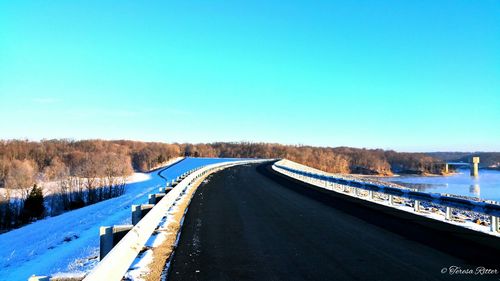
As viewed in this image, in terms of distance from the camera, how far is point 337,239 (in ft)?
27.8

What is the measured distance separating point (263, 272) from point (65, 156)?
141974mm

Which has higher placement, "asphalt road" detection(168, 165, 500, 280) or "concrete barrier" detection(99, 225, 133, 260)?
"concrete barrier" detection(99, 225, 133, 260)

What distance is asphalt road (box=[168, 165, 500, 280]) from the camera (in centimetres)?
591

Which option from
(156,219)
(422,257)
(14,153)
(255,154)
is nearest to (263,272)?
(422,257)

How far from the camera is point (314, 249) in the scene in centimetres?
751

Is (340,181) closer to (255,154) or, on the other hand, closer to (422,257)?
(422,257)

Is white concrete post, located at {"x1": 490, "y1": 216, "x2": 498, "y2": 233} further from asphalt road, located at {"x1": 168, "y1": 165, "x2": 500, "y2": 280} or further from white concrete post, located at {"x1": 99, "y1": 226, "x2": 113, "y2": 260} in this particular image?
white concrete post, located at {"x1": 99, "y1": 226, "x2": 113, "y2": 260}

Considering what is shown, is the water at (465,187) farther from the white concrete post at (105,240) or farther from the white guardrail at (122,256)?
the white concrete post at (105,240)

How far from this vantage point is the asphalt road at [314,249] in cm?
591

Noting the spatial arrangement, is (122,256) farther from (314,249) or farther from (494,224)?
(494,224)
